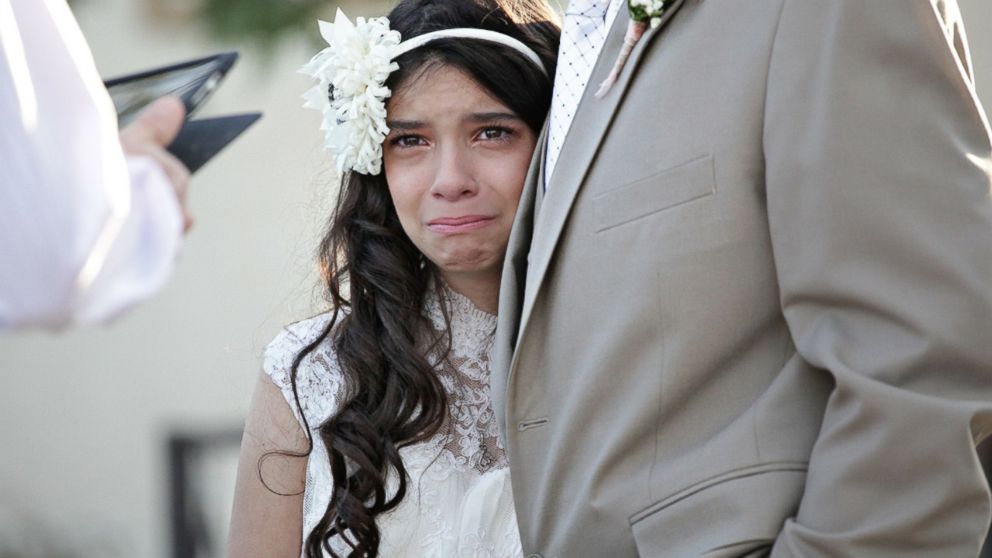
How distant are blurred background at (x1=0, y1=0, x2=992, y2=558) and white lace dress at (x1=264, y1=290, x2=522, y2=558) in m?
2.92

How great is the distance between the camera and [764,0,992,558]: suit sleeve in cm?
217

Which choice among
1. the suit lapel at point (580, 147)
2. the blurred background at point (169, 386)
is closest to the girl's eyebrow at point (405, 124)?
the suit lapel at point (580, 147)

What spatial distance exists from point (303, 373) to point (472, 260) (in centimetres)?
50

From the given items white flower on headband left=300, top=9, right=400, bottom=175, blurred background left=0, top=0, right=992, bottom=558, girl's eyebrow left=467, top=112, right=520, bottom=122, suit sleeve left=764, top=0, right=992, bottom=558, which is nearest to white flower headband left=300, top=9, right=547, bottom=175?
white flower on headband left=300, top=9, right=400, bottom=175

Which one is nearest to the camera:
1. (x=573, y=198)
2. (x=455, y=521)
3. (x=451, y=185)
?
(x=573, y=198)

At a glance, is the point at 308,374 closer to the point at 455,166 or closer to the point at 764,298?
the point at 455,166

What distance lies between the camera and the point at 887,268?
220cm

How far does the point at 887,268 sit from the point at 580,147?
592mm

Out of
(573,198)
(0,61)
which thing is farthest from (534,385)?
(0,61)

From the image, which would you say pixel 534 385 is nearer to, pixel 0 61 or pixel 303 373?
pixel 303 373

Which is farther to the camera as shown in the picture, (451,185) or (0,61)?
(451,185)

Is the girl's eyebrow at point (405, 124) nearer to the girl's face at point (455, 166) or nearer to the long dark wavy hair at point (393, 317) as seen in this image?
the girl's face at point (455, 166)

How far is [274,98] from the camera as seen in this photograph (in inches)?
238

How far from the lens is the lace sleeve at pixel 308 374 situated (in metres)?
3.18
